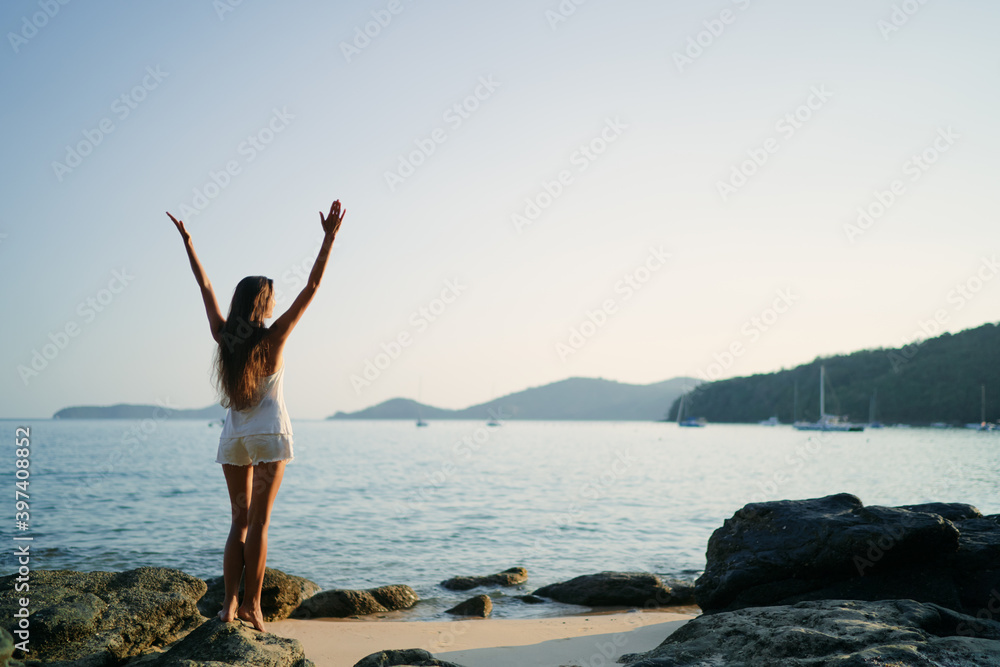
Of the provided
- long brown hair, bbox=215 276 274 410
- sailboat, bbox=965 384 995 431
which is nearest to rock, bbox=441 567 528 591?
long brown hair, bbox=215 276 274 410

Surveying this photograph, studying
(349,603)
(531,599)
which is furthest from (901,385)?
(349,603)

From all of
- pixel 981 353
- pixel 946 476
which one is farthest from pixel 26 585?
pixel 981 353

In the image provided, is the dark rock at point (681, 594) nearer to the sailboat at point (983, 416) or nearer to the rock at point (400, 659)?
the rock at point (400, 659)

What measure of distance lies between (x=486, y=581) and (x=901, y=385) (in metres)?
95.5

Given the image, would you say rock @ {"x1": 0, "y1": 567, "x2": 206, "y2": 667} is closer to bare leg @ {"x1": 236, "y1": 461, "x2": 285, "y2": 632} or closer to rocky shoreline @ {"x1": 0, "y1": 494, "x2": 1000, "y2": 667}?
rocky shoreline @ {"x1": 0, "y1": 494, "x2": 1000, "y2": 667}

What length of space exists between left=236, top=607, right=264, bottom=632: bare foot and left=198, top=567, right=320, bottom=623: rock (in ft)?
11.0

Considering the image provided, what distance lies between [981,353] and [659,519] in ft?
252

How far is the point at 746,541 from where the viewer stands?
22.8 ft

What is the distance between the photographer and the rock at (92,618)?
4.77m

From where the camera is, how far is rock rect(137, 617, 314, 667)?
3.93 metres

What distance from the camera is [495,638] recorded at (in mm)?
6758

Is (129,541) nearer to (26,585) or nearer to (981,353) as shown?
(26,585)

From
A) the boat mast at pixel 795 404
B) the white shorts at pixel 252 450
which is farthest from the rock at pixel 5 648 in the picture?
the boat mast at pixel 795 404

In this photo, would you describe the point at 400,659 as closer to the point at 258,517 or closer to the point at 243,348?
the point at 258,517
